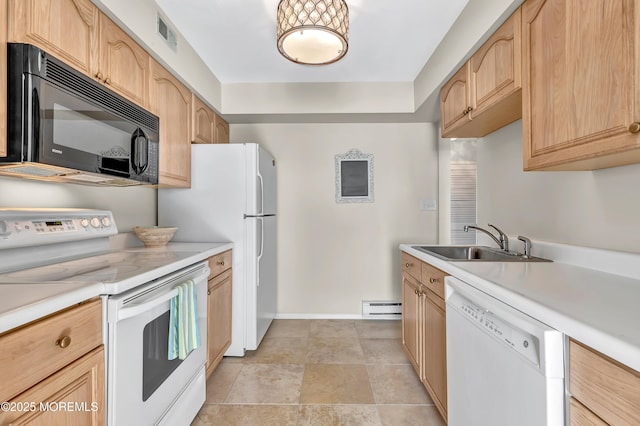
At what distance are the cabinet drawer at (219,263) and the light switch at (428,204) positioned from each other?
207cm

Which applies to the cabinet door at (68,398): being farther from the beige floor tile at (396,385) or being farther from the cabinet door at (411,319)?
the cabinet door at (411,319)

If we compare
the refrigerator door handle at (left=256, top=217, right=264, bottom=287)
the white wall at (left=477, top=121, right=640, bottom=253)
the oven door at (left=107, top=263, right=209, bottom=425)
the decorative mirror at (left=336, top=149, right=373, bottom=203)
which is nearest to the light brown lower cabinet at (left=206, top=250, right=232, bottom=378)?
the refrigerator door handle at (left=256, top=217, right=264, bottom=287)

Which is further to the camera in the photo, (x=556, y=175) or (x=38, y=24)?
(x=556, y=175)

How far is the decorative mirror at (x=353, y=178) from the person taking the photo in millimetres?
3230

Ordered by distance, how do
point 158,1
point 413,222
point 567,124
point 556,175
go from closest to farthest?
point 567,124
point 556,175
point 158,1
point 413,222

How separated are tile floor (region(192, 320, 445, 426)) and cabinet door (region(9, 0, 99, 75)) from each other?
1.90m

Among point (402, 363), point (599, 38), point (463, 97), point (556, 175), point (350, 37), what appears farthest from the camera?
point (402, 363)

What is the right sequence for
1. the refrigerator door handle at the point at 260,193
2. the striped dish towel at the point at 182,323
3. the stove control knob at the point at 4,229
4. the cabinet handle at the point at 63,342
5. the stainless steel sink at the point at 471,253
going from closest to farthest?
1. the cabinet handle at the point at 63,342
2. the stove control knob at the point at 4,229
3. the striped dish towel at the point at 182,323
4. the stainless steel sink at the point at 471,253
5. the refrigerator door handle at the point at 260,193

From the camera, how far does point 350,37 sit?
6.95 feet

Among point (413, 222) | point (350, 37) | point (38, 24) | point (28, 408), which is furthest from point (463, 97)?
point (28, 408)

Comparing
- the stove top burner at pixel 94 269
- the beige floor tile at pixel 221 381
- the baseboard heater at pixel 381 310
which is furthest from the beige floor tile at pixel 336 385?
the stove top burner at pixel 94 269

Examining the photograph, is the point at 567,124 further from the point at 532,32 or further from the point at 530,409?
the point at 530,409

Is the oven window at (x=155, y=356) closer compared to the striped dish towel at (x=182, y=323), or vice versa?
the oven window at (x=155, y=356)

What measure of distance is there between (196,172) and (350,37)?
1.52 m
